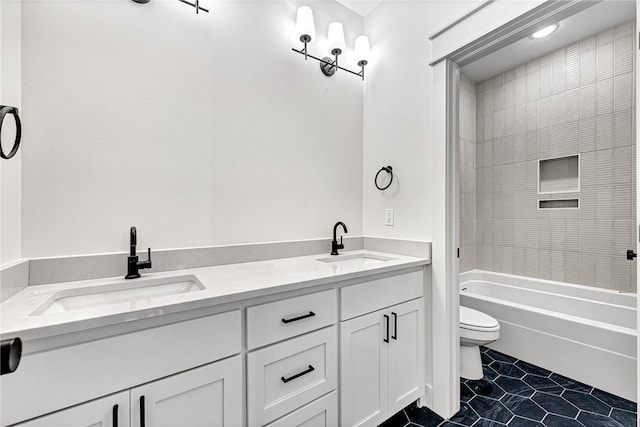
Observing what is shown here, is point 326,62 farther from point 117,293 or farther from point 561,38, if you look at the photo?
point 561,38

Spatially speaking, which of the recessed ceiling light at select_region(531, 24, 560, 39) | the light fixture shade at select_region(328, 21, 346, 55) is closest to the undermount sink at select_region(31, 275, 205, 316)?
the light fixture shade at select_region(328, 21, 346, 55)

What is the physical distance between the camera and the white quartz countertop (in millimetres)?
728

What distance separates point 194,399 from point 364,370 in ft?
2.52

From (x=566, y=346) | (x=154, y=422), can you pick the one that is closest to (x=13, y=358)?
(x=154, y=422)

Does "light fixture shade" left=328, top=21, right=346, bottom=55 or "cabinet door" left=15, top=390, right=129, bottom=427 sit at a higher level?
"light fixture shade" left=328, top=21, right=346, bottom=55

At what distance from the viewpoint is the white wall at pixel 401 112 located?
1.67 m

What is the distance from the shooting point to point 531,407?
5.41 feet

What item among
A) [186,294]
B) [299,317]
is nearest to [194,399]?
[186,294]

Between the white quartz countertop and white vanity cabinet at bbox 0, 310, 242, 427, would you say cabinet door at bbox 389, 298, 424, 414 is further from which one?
white vanity cabinet at bbox 0, 310, 242, 427

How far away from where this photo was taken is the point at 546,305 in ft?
8.44

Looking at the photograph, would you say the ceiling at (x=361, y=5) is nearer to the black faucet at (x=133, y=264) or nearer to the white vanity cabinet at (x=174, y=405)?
the black faucet at (x=133, y=264)

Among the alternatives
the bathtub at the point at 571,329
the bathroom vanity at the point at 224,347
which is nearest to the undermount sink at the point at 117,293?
the bathroom vanity at the point at 224,347

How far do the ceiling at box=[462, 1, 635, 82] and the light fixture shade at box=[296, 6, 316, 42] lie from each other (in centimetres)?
141

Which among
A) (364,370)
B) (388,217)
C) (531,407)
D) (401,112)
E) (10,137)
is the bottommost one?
(531,407)
